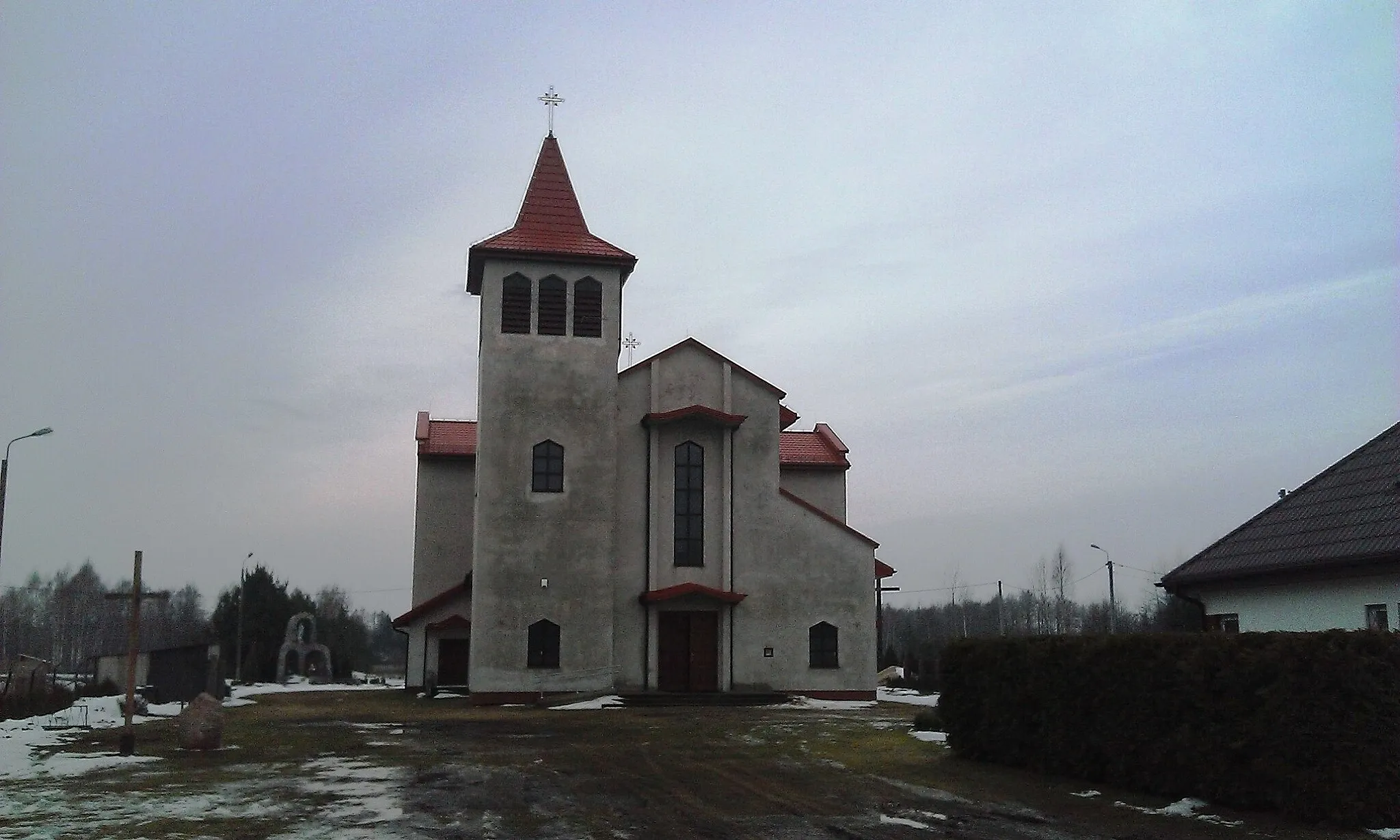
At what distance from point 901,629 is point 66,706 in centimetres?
10905

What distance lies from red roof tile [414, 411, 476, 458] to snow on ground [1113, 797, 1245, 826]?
32.7 meters

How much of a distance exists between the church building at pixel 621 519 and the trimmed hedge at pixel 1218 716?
18414 millimetres

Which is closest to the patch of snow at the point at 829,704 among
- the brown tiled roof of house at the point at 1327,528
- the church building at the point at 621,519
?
the church building at the point at 621,519


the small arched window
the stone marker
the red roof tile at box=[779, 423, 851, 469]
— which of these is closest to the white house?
the stone marker

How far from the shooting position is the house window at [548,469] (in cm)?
3256

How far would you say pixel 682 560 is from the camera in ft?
110

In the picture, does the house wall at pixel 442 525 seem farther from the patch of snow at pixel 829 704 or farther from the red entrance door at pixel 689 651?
the patch of snow at pixel 829 704

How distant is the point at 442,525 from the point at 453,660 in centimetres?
566

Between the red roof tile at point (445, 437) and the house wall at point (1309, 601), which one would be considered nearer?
the house wall at point (1309, 601)

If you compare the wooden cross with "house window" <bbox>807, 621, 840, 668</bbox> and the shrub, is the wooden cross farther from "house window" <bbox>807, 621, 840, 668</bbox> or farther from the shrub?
"house window" <bbox>807, 621, 840, 668</bbox>

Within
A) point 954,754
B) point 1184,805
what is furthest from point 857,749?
point 1184,805

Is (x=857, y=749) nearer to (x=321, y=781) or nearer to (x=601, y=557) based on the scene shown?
(x=321, y=781)

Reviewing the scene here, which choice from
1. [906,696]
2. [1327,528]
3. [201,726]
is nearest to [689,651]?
[906,696]

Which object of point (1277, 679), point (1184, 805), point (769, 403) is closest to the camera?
point (1277, 679)
